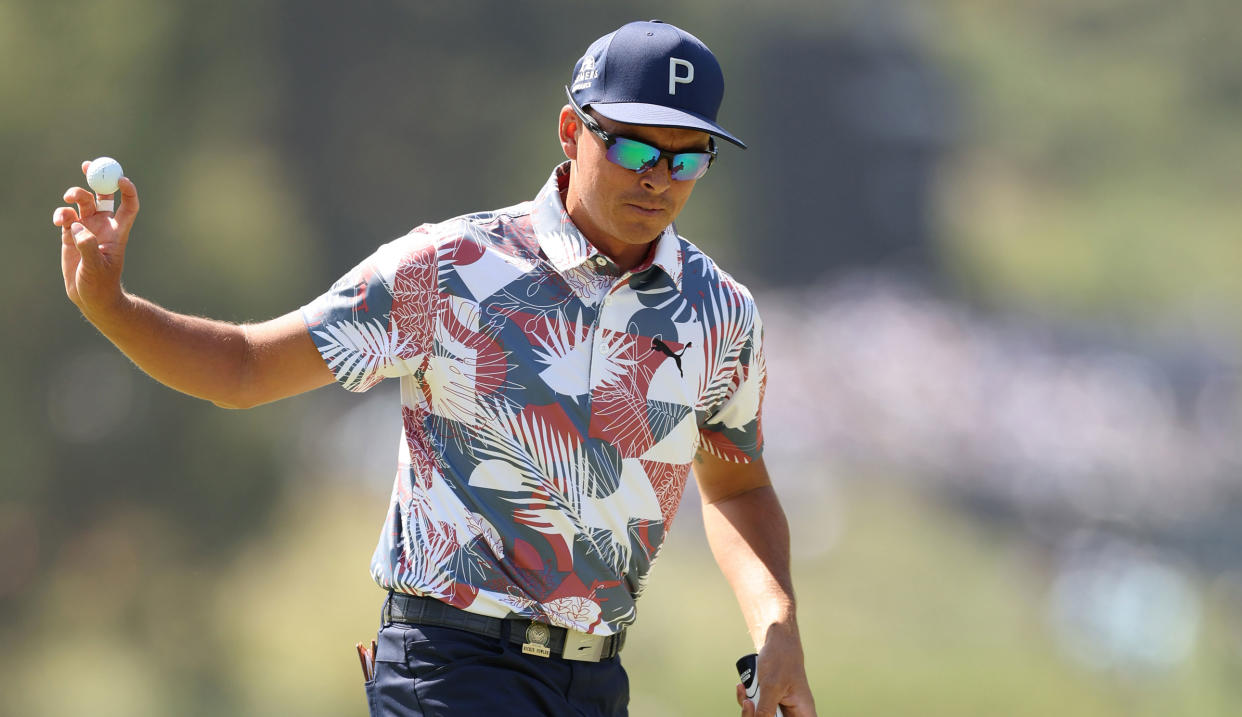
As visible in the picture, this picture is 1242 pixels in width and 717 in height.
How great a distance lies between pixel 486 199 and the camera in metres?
5.77

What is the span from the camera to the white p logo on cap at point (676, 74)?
7.95ft

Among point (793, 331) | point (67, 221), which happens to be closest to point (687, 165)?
point (67, 221)

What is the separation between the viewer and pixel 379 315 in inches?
90.6

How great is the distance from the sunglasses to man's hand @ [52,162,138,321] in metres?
0.86

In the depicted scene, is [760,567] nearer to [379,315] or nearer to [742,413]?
[742,413]

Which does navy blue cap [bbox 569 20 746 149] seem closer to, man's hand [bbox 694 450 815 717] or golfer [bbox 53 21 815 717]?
golfer [bbox 53 21 815 717]

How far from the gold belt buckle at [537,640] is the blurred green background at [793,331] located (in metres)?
3.13

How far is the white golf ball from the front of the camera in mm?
2051

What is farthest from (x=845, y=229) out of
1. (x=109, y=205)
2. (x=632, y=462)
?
(x=109, y=205)

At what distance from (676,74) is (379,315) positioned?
2.38ft

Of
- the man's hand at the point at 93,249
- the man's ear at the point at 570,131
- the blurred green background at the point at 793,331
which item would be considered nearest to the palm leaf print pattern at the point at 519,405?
the man's ear at the point at 570,131

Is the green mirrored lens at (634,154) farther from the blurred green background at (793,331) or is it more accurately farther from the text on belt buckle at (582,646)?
the blurred green background at (793,331)

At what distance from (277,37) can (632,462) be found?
13.2ft

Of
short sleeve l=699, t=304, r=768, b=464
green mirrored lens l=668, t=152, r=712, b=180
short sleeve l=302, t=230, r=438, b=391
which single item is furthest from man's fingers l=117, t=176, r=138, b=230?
short sleeve l=699, t=304, r=768, b=464
